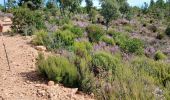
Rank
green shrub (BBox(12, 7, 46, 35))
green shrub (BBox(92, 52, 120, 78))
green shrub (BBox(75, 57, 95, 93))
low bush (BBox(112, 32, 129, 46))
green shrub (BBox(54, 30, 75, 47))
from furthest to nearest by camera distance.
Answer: low bush (BBox(112, 32, 129, 46)) → green shrub (BBox(12, 7, 46, 35)) → green shrub (BBox(54, 30, 75, 47)) → green shrub (BBox(92, 52, 120, 78)) → green shrub (BBox(75, 57, 95, 93))

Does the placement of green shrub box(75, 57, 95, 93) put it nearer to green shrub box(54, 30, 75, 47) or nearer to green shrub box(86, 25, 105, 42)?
green shrub box(54, 30, 75, 47)

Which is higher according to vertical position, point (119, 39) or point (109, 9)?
point (109, 9)

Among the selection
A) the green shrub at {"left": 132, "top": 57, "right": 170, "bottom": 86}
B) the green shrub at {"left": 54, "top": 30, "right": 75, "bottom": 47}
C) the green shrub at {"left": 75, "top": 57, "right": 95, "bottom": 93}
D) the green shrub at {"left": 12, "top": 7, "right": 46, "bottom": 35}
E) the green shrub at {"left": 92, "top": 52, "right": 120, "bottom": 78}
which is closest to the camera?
the green shrub at {"left": 75, "top": 57, "right": 95, "bottom": 93}

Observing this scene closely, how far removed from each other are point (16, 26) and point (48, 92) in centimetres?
956

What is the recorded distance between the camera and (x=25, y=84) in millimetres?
7328

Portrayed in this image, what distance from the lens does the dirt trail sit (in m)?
6.62

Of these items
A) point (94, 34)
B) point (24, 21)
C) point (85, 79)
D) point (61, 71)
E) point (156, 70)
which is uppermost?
point (24, 21)

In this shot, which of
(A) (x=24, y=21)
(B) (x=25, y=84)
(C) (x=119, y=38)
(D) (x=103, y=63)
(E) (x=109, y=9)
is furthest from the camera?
(E) (x=109, y=9)

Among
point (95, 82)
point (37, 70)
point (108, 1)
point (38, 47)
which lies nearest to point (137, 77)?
point (95, 82)

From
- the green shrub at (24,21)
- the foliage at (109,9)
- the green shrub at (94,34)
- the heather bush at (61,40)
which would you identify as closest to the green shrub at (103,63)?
the heather bush at (61,40)

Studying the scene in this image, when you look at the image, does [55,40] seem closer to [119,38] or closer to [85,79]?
[85,79]

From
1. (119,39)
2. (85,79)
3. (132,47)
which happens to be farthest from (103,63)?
(119,39)

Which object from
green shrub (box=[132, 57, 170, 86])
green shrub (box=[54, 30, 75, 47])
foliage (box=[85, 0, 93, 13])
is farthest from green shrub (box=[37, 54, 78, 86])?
foliage (box=[85, 0, 93, 13])

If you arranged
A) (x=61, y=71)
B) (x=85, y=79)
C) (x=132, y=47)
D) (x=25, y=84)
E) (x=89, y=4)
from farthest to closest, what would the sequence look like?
(x=89, y=4)
(x=132, y=47)
(x=61, y=71)
(x=25, y=84)
(x=85, y=79)
